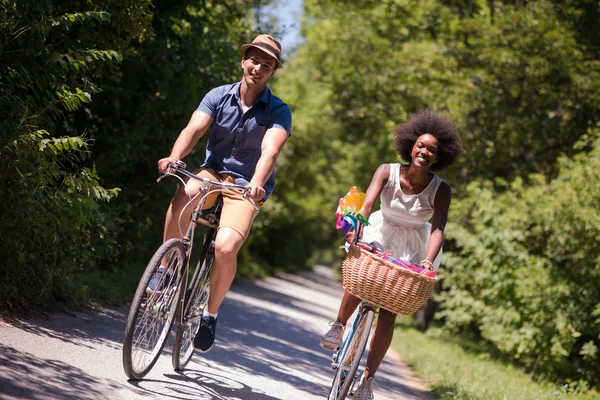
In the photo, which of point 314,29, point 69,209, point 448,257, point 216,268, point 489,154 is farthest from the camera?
point 314,29

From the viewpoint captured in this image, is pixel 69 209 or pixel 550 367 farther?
pixel 550 367

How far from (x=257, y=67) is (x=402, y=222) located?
5.21 ft

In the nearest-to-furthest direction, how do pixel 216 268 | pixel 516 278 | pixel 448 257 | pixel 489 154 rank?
pixel 216 268
pixel 516 278
pixel 448 257
pixel 489 154

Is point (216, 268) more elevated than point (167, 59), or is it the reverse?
point (167, 59)

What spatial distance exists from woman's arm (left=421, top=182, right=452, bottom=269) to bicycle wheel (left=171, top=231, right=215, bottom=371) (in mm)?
1666

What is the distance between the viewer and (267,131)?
5.91 m

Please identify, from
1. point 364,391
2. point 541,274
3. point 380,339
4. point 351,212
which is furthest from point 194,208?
point 541,274

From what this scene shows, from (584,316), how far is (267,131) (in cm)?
877

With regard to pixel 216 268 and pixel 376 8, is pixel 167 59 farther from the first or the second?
pixel 376 8

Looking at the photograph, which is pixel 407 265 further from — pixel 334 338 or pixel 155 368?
pixel 155 368

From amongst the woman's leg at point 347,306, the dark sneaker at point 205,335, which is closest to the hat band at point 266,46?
the woman's leg at point 347,306

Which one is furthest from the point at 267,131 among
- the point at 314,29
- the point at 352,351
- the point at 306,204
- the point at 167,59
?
the point at 306,204

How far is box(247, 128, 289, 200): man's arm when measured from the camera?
5.48m

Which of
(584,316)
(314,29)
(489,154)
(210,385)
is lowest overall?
(210,385)
